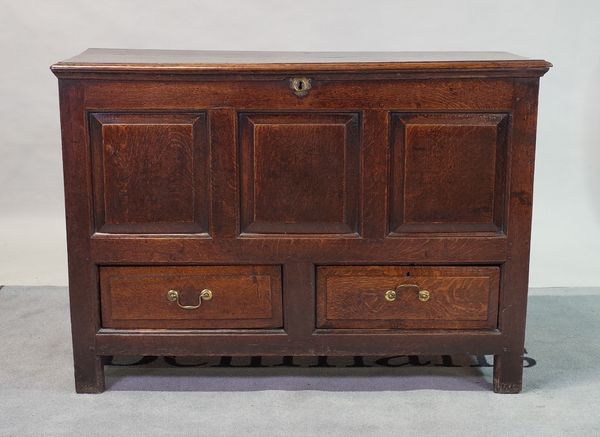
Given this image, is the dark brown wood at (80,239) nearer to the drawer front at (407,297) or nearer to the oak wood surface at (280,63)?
the oak wood surface at (280,63)

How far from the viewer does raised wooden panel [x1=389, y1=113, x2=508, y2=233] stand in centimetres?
299

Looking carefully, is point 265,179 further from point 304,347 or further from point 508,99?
point 508,99

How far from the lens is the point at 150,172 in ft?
9.89

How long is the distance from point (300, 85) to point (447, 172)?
17.8 inches

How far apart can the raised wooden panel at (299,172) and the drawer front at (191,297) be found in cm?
15

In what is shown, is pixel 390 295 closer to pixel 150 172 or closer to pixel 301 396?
pixel 301 396

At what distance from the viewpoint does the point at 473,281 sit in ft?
10.1

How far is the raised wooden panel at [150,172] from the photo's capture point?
2.99 metres

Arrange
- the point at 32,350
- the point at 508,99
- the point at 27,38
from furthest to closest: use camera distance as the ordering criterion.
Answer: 1. the point at 27,38
2. the point at 32,350
3. the point at 508,99

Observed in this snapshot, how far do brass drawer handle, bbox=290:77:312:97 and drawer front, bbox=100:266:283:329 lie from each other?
48 centimetres

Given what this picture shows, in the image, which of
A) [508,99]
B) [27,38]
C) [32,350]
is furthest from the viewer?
[27,38]

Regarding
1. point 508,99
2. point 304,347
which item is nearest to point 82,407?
point 304,347

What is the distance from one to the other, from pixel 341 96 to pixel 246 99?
0.81 ft

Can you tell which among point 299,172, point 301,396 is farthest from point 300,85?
point 301,396
